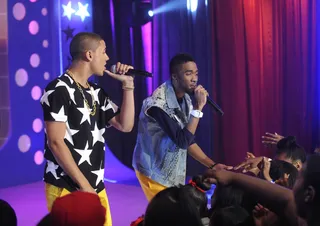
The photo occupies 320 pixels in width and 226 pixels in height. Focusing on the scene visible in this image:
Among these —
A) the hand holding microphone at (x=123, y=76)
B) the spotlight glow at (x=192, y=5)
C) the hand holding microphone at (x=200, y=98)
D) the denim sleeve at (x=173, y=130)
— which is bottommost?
the denim sleeve at (x=173, y=130)

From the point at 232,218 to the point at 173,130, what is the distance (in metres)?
0.90

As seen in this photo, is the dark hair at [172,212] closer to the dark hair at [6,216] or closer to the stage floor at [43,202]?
the dark hair at [6,216]

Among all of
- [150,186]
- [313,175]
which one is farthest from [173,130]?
[313,175]

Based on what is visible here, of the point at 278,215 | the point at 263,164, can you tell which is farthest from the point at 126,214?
the point at 278,215

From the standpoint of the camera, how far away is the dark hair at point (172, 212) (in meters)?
1.47

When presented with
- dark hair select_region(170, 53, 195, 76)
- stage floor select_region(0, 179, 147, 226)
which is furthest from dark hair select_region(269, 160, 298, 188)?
stage floor select_region(0, 179, 147, 226)

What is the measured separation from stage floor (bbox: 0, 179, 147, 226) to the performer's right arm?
1714 mm

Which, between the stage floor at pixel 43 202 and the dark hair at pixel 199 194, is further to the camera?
the stage floor at pixel 43 202

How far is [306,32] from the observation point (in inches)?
165

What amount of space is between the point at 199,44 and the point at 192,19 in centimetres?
24

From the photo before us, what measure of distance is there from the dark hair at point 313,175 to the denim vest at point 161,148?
130cm

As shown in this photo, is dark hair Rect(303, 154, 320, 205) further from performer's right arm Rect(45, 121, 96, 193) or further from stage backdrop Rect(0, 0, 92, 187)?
stage backdrop Rect(0, 0, 92, 187)

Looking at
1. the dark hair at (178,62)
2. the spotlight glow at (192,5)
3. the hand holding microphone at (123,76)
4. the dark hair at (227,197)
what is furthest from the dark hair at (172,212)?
the spotlight glow at (192,5)

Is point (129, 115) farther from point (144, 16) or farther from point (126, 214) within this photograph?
point (144, 16)
